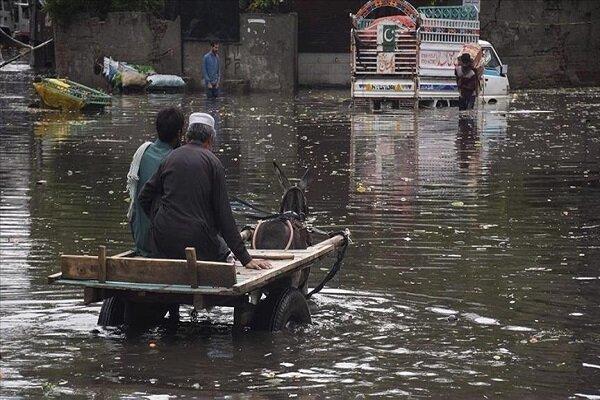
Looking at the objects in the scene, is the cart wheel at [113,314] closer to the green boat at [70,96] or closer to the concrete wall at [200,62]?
the green boat at [70,96]

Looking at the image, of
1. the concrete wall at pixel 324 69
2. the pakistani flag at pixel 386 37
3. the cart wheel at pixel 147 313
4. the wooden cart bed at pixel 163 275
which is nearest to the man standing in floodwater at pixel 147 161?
the cart wheel at pixel 147 313

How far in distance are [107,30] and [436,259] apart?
28981mm

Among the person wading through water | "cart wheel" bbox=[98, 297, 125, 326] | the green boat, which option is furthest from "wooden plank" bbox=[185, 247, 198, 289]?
the person wading through water

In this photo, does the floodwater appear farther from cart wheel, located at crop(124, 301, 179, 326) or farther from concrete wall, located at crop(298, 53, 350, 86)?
concrete wall, located at crop(298, 53, 350, 86)

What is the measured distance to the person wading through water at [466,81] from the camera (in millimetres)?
29406

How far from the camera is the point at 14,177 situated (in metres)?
17.7

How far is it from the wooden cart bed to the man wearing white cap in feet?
0.85

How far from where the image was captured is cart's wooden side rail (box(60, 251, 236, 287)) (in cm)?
810

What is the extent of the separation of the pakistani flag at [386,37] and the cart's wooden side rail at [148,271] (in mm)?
23456

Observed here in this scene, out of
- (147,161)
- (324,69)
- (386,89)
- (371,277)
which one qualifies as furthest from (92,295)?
(324,69)

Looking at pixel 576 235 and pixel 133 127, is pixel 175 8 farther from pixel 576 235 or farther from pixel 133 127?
pixel 576 235

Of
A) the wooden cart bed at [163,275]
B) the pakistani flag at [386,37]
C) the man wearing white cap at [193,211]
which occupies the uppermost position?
the pakistani flag at [386,37]

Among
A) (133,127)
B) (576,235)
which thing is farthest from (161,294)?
(133,127)

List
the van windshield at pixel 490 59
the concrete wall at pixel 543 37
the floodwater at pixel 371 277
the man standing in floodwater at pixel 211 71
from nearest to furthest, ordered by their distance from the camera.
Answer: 1. the floodwater at pixel 371 277
2. the van windshield at pixel 490 59
3. the man standing in floodwater at pixel 211 71
4. the concrete wall at pixel 543 37
